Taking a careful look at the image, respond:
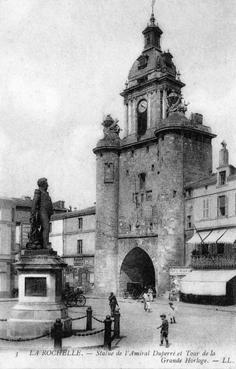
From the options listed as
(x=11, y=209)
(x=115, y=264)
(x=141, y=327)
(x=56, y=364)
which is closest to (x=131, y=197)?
(x=115, y=264)

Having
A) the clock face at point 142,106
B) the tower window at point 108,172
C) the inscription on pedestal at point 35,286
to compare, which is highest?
the clock face at point 142,106

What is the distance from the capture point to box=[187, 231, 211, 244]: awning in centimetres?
3641

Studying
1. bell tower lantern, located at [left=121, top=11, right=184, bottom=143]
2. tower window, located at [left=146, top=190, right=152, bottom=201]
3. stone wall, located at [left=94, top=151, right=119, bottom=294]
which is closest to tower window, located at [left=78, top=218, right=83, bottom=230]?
stone wall, located at [left=94, top=151, right=119, bottom=294]

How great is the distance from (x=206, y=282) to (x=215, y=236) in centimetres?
361

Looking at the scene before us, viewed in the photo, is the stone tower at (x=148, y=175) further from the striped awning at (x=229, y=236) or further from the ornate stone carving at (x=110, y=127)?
the striped awning at (x=229, y=236)

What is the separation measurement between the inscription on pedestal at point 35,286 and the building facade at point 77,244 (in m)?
33.1

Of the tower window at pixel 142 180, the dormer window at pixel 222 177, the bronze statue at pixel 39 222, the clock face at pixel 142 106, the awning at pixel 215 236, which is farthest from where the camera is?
the clock face at pixel 142 106

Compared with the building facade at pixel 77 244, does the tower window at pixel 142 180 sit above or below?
above

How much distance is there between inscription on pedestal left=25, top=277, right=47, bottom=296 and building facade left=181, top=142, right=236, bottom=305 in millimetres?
18769

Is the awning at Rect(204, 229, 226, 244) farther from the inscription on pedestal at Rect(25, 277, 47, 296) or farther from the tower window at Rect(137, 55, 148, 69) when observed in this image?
the inscription on pedestal at Rect(25, 277, 47, 296)

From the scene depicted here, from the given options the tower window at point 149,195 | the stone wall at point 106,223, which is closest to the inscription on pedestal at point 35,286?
the tower window at point 149,195

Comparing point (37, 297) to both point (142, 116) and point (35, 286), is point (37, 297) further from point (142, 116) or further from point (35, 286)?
point (142, 116)

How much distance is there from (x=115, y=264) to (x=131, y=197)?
6.17 metres

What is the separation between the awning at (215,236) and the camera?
34562 millimetres
